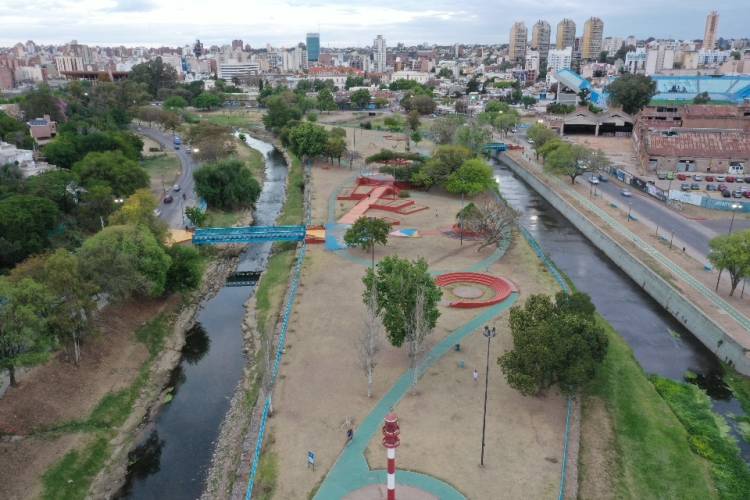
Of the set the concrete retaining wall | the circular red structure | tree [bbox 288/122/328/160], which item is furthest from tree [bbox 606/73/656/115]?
the circular red structure

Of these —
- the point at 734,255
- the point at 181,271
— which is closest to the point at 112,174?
the point at 181,271

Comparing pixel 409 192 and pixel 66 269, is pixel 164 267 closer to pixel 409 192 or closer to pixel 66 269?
pixel 66 269

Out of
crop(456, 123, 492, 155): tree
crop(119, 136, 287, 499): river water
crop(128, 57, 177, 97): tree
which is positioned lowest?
crop(119, 136, 287, 499): river water

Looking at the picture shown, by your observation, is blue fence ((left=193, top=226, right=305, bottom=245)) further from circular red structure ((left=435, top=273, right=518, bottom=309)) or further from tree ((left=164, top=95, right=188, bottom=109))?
tree ((left=164, top=95, right=188, bottom=109))

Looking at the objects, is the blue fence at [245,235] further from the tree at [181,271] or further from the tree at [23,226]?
the tree at [23,226]

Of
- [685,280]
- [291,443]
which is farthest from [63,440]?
[685,280]

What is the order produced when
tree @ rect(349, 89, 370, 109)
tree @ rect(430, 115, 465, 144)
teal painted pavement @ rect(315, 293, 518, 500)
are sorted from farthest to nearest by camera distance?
tree @ rect(349, 89, 370, 109)
tree @ rect(430, 115, 465, 144)
teal painted pavement @ rect(315, 293, 518, 500)

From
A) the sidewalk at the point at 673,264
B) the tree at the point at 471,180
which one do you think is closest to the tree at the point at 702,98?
the sidewalk at the point at 673,264
